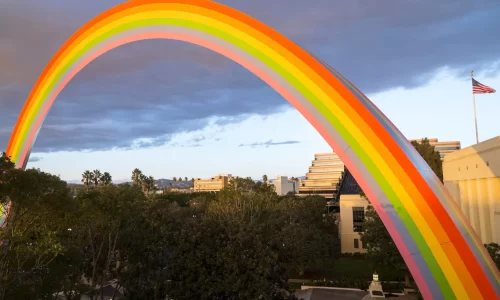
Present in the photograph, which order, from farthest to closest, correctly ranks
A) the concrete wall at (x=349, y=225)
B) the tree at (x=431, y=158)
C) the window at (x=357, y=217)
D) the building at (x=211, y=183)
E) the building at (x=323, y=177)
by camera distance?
the building at (x=211, y=183) → the building at (x=323, y=177) → the window at (x=357, y=217) → the concrete wall at (x=349, y=225) → the tree at (x=431, y=158)

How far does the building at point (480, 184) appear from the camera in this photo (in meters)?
15.0

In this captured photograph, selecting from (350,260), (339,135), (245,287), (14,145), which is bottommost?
(350,260)

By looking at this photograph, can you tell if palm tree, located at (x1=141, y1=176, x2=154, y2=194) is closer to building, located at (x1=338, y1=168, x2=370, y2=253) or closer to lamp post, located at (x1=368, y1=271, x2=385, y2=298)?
building, located at (x1=338, y1=168, x2=370, y2=253)

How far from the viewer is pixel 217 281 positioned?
15.6 metres

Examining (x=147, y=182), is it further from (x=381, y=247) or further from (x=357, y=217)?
(x=381, y=247)

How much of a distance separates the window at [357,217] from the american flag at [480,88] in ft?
88.2

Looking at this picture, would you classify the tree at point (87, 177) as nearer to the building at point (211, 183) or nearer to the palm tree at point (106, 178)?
the palm tree at point (106, 178)

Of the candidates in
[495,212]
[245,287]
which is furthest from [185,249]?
[495,212]

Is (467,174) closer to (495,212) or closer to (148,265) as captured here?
(495,212)

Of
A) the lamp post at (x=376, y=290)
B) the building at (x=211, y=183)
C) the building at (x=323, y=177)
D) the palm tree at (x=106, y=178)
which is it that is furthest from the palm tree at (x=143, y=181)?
the building at (x=211, y=183)

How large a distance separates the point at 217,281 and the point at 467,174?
12.9m

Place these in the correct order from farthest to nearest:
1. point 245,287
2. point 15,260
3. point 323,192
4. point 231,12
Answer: point 323,192 → point 245,287 → point 15,260 → point 231,12

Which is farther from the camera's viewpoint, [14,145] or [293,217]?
[293,217]

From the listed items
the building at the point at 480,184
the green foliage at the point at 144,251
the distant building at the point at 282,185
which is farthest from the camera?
the distant building at the point at 282,185
